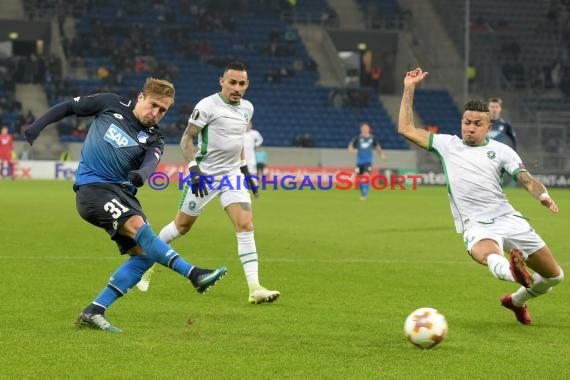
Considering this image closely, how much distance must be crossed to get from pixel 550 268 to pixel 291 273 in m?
4.15

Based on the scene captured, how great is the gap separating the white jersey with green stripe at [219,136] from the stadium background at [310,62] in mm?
28491

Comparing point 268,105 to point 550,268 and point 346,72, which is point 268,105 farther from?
point 550,268

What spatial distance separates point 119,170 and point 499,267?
2.96 meters

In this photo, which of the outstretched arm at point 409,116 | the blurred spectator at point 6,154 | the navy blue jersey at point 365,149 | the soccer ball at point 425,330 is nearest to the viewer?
the soccer ball at point 425,330

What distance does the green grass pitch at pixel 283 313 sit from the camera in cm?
658

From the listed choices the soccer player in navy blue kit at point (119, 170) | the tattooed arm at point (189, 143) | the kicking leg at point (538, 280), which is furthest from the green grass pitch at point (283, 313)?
the tattooed arm at point (189, 143)

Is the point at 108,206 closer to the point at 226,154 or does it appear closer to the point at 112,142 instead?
the point at 112,142

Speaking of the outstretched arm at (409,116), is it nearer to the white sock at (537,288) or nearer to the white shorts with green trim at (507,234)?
the white shorts with green trim at (507,234)

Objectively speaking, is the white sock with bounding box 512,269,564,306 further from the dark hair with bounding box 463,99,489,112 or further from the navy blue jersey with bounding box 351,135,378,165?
the navy blue jersey with bounding box 351,135,378,165

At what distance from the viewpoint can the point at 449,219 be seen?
21578 millimetres

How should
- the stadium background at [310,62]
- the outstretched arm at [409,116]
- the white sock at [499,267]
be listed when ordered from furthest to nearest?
1. the stadium background at [310,62]
2. the outstretched arm at [409,116]
3. the white sock at [499,267]

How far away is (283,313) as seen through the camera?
352 inches

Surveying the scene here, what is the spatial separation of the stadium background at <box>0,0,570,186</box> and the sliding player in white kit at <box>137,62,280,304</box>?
28.4 m

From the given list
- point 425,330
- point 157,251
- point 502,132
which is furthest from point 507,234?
point 502,132
